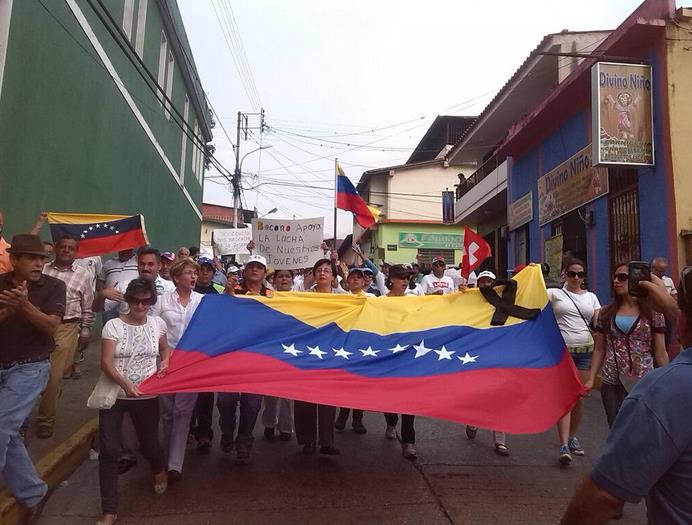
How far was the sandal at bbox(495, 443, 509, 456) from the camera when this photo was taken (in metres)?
A: 5.28

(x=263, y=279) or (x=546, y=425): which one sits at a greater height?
(x=263, y=279)

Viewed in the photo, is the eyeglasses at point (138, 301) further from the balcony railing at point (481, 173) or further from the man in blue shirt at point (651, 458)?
the balcony railing at point (481, 173)

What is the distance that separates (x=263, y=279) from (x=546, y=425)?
2847mm

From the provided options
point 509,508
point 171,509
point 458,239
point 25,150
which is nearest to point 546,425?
point 509,508

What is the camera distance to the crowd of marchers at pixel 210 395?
1444 millimetres

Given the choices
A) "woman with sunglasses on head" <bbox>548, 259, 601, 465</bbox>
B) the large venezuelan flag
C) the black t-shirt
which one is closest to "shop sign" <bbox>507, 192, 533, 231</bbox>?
"woman with sunglasses on head" <bbox>548, 259, 601, 465</bbox>

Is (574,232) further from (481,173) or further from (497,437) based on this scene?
(481,173)

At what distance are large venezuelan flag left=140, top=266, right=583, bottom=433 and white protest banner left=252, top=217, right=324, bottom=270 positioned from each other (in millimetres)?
3293

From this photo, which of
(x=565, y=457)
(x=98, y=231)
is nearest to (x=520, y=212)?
(x=565, y=457)

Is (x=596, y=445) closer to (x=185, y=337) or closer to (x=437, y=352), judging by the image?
(x=437, y=352)

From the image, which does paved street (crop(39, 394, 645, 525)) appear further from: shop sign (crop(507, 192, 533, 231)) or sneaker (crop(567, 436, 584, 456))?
shop sign (crop(507, 192, 533, 231))

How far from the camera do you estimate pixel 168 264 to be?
7434 millimetres

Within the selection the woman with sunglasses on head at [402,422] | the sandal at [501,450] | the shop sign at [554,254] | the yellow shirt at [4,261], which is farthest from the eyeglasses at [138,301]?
the shop sign at [554,254]

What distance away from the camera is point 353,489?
170 inches
